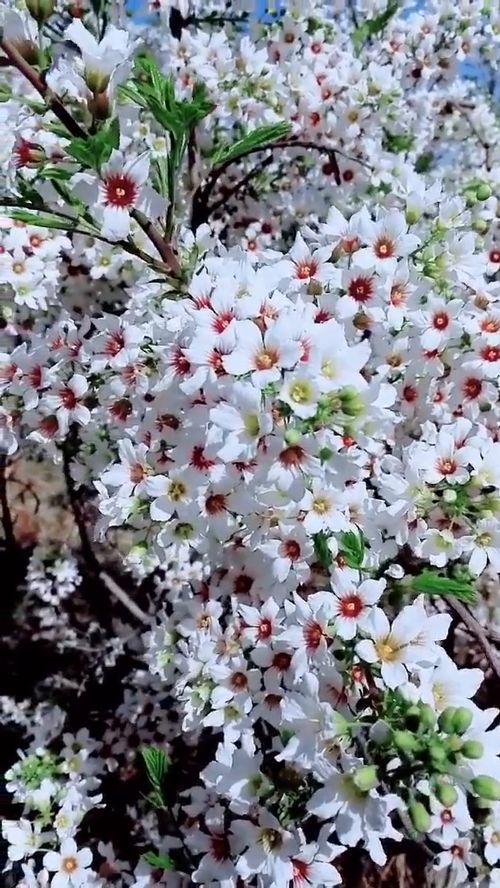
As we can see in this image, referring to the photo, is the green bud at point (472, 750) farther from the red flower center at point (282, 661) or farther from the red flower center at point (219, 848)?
the red flower center at point (219, 848)

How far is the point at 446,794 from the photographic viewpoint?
1423 millimetres

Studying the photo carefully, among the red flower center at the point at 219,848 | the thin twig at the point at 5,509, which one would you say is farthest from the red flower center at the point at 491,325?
the thin twig at the point at 5,509

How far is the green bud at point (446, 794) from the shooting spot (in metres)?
1.42

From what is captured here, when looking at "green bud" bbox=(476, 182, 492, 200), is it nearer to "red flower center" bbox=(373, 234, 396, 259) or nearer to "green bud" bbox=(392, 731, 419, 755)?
"red flower center" bbox=(373, 234, 396, 259)

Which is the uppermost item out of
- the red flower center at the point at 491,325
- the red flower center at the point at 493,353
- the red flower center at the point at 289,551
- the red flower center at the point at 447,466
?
→ the red flower center at the point at 491,325

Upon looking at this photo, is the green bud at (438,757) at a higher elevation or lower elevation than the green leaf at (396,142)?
lower

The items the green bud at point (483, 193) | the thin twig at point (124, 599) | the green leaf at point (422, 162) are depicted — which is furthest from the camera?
the green leaf at point (422, 162)

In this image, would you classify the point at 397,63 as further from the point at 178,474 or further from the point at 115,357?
the point at 178,474

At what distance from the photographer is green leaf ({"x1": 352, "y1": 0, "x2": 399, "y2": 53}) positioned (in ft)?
10.9

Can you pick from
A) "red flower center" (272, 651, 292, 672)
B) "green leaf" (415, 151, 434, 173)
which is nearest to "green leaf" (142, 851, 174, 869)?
"red flower center" (272, 651, 292, 672)

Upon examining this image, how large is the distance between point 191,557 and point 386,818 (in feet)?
6.39

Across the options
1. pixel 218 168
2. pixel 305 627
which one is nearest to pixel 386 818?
pixel 305 627

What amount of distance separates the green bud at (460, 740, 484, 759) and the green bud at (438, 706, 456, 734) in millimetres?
35

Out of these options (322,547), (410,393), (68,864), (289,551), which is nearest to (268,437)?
(322,547)
